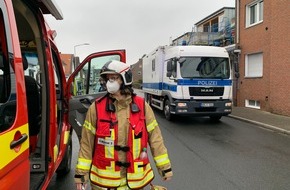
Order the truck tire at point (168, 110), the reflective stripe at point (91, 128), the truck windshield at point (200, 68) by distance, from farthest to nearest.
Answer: the truck tire at point (168, 110)
the truck windshield at point (200, 68)
the reflective stripe at point (91, 128)

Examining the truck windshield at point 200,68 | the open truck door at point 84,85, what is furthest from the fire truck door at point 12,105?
the truck windshield at point 200,68

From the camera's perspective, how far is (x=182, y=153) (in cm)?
821

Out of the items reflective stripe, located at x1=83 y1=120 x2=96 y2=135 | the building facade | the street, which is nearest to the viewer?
reflective stripe, located at x1=83 y1=120 x2=96 y2=135

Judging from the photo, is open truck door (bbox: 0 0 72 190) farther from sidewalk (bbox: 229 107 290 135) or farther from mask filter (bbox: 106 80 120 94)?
sidewalk (bbox: 229 107 290 135)

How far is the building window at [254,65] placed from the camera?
19.1 metres

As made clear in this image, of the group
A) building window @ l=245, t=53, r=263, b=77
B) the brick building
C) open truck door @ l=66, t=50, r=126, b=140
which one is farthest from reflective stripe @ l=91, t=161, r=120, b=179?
building window @ l=245, t=53, r=263, b=77

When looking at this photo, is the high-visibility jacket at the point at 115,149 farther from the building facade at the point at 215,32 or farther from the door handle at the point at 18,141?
the building facade at the point at 215,32

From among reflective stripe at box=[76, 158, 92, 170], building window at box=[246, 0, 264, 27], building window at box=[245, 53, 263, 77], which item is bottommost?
reflective stripe at box=[76, 158, 92, 170]

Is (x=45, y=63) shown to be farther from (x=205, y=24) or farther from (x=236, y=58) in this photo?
(x=205, y=24)

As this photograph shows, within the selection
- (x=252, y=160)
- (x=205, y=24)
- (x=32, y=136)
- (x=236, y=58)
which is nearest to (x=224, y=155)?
(x=252, y=160)

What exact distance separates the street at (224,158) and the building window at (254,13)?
28.8 feet

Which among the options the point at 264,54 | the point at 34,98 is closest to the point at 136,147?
the point at 34,98

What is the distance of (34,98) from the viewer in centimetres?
429

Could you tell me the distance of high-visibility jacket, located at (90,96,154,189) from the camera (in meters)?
3.03
